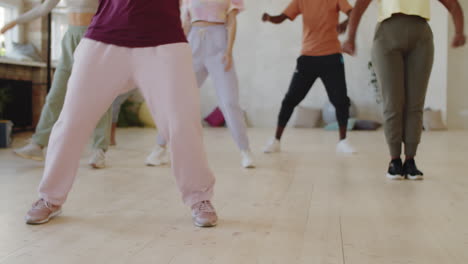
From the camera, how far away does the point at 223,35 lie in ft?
11.6

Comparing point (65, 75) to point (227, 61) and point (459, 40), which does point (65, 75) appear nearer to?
point (227, 61)

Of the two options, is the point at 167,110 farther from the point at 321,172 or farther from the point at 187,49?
the point at 321,172

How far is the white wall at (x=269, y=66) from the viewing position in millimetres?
8797

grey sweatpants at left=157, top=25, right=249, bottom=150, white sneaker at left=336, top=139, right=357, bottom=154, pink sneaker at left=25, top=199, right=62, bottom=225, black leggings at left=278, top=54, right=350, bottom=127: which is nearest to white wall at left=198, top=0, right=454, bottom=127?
white sneaker at left=336, top=139, right=357, bottom=154

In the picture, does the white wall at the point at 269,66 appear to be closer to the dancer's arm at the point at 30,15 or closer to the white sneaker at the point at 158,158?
the white sneaker at the point at 158,158

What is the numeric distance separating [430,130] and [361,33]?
1955 mm

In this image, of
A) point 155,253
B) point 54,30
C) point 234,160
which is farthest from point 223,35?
point 54,30

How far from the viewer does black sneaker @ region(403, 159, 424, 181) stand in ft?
10.4

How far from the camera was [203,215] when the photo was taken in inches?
77.6

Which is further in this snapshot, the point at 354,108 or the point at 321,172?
the point at 354,108

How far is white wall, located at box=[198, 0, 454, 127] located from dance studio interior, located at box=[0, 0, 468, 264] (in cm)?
282

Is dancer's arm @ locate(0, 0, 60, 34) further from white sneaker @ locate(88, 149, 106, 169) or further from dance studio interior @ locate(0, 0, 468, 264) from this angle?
white sneaker @ locate(88, 149, 106, 169)

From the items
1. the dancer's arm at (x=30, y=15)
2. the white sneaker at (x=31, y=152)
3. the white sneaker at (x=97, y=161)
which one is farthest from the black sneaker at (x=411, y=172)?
the white sneaker at (x=31, y=152)

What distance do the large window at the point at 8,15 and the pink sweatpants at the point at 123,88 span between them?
5.62m
